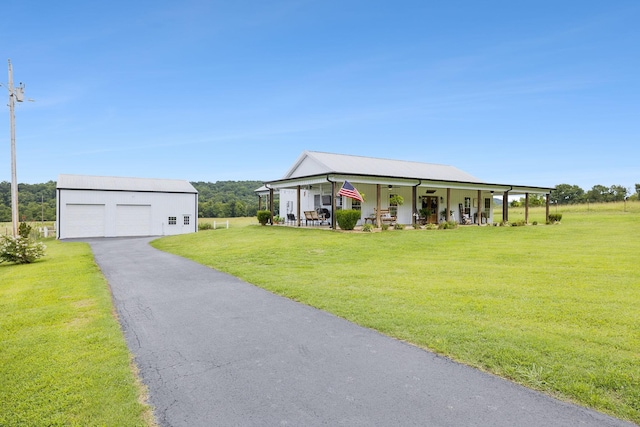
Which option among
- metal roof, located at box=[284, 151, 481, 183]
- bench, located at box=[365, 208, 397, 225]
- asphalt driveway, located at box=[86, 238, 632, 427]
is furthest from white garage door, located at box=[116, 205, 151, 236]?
asphalt driveway, located at box=[86, 238, 632, 427]

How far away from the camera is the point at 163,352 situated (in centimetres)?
435

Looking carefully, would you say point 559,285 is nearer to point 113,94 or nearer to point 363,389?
point 363,389

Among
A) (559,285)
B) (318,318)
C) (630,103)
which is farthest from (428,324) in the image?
(630,103)

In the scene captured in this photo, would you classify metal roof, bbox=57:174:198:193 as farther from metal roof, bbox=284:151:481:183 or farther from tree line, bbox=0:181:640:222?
metal roof, bbox=284:151:481:183

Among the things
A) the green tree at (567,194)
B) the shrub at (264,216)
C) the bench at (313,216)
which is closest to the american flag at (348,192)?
the bench at (313,216)

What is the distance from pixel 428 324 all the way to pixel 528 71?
21560 mm

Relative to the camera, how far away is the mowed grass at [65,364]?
2930 mm

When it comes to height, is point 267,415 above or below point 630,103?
below

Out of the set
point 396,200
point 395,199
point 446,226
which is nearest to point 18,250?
point 395,199

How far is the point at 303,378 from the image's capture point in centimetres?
354

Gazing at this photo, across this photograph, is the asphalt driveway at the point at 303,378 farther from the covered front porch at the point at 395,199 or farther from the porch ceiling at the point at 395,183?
the covered front porch at the point at 395,199

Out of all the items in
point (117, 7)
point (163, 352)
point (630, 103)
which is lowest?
point (163, 352)

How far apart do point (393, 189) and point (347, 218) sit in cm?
687

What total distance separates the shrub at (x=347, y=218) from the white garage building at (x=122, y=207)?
1831cm
